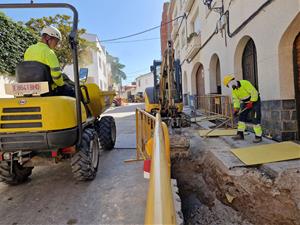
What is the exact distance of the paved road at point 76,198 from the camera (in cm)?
265

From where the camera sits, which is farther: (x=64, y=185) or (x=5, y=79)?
(x=5, y=79)

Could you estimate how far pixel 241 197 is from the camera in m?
3.40

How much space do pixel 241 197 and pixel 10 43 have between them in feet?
37.2

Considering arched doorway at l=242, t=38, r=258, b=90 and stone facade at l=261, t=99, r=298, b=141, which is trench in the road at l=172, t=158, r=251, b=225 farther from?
arched doorway at l=242, t=38, r=258, b=90

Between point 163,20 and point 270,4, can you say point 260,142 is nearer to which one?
point 270,4

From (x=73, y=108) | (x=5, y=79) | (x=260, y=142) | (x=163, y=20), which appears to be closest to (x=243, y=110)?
(x=260, y=142)

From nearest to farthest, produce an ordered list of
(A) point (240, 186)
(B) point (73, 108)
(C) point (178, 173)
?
(B) point (73, 108) < (A) point (240, 186) < (C) point (178, 173)

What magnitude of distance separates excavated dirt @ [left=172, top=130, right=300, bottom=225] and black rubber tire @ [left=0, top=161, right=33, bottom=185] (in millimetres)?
2685

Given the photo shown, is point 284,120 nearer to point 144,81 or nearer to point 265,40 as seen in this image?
point 265,40

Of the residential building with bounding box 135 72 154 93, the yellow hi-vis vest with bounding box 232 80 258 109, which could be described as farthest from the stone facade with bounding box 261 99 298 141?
the residential building with bounding box 135 72 154 93

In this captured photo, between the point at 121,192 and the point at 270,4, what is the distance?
18.0 ft

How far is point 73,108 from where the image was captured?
319 cm

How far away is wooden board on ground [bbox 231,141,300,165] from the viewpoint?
387 centimetres

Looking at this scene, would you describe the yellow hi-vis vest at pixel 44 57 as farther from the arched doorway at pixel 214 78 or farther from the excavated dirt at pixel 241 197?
the arched doorway at pixel 214 78
